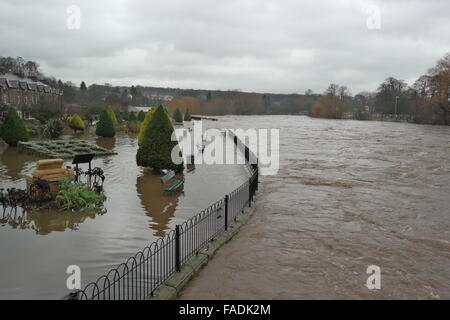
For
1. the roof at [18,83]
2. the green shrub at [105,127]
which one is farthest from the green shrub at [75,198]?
the roof at [18,83]

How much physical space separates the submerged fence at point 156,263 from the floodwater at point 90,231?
0.40m

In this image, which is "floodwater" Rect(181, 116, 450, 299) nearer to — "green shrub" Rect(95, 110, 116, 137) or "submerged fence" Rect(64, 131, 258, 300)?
"submerged fence" Rect(64, 131, 258, 300)

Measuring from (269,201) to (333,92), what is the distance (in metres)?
134

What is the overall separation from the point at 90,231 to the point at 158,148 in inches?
285

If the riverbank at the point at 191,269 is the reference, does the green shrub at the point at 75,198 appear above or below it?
above

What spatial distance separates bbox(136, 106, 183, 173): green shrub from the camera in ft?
50.6

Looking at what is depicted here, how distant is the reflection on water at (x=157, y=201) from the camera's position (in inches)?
367

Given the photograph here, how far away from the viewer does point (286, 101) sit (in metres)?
176

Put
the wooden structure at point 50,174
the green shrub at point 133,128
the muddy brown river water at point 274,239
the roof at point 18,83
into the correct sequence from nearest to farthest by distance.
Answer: the muddy brown river water at point 274,239 < the wooden structure at point 50,174 < the green shrub at point 133,128 < the roof at point 18,83

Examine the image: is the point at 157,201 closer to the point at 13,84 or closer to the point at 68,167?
the point at 68,167

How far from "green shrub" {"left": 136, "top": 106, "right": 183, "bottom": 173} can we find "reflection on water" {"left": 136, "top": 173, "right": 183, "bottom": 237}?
65cm

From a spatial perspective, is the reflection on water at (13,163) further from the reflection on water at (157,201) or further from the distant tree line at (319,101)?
the distant tree line at (319,101)

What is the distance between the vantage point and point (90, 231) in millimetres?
8562

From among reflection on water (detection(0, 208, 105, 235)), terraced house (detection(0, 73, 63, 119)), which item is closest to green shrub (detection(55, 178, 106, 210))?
reflection on water (detection(0, 208, 105, 235))
